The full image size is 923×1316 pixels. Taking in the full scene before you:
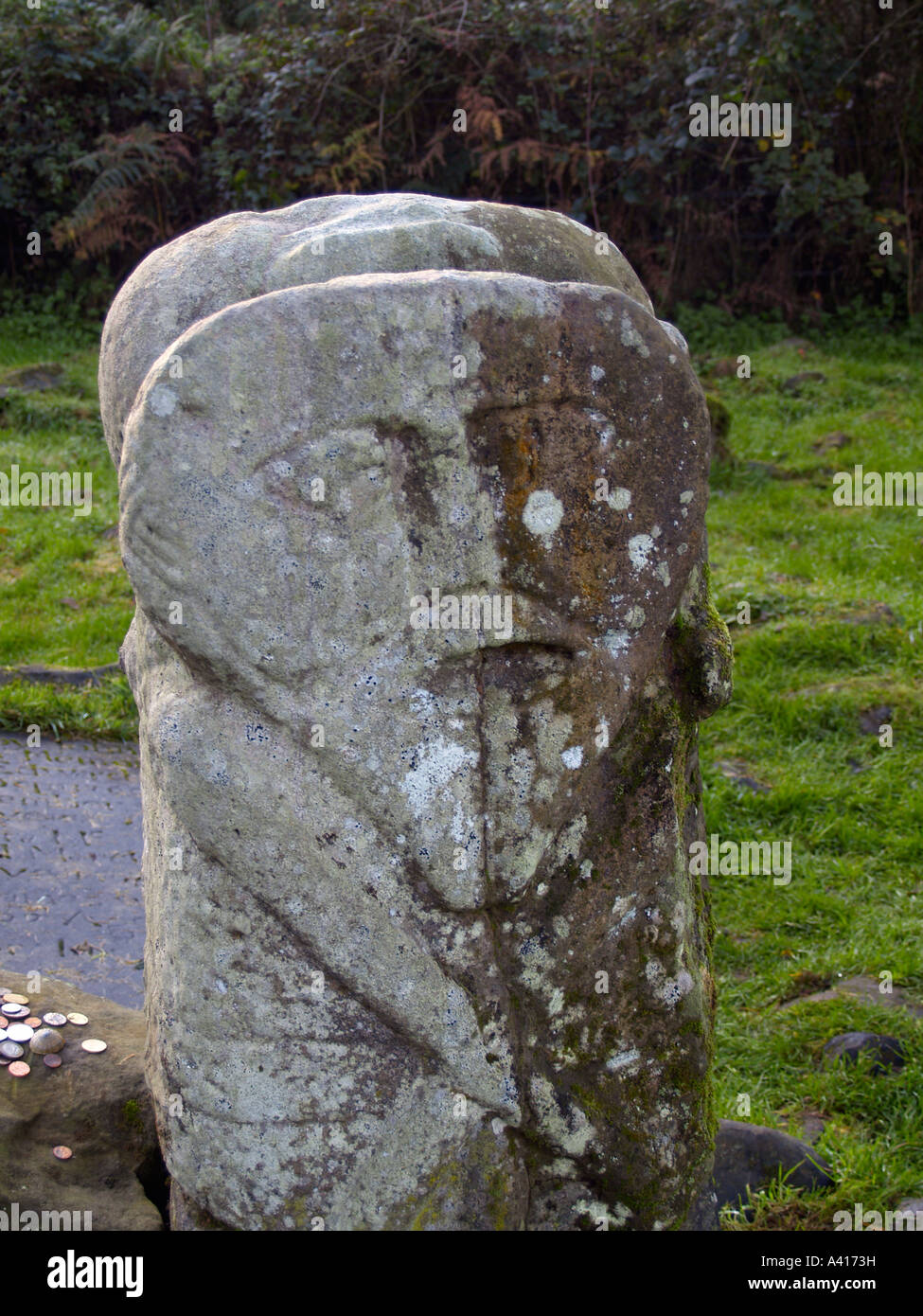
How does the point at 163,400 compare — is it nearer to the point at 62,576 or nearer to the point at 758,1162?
the point at 758,1162

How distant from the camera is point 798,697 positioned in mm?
5781

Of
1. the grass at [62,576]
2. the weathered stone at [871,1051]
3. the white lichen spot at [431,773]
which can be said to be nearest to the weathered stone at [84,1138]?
the white lichen spot at [431,773]

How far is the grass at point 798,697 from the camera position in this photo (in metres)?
3.84

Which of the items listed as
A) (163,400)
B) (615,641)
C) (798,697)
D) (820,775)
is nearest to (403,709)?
(615,641)

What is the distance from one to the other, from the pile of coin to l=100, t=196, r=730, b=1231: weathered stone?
1.32 feet

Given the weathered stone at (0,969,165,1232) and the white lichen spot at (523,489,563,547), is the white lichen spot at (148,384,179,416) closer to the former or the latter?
the white lichen spot at (523,489,563,547)

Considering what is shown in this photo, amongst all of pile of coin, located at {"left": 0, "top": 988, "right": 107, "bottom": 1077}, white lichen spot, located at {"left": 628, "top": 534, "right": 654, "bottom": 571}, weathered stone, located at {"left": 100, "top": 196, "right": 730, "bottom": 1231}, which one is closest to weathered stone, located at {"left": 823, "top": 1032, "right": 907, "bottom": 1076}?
weathered stone, located at {"left": 100, "top": 196, "right": 730, "bottom": 1231}

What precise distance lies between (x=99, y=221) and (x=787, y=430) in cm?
603

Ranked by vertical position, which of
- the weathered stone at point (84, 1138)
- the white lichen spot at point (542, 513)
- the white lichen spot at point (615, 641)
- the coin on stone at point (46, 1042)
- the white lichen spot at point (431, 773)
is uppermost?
the white lichen spot at point (542, 513)

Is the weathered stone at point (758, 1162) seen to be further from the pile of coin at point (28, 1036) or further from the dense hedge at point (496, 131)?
the dense hedge at point (496, 131)

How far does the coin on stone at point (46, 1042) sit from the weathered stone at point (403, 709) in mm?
411

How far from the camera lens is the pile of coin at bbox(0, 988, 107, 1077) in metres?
2.82

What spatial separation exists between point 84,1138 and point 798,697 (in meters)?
3.99
